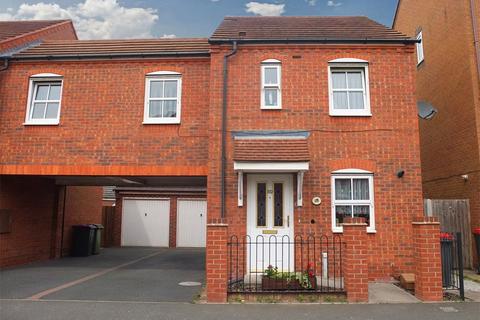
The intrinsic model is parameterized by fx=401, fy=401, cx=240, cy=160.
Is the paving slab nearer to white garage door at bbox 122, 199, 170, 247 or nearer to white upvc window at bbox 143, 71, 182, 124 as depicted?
white upvc window at bbox 143, 71, 182, 124

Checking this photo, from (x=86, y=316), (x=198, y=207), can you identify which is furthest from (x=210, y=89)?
(x=198, y=207)

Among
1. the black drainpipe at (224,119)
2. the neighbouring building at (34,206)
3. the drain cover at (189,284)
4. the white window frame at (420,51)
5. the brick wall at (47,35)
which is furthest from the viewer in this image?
the white window frame at (420,51)

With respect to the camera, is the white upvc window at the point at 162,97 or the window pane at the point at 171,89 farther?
the window pane at the point at 171,89

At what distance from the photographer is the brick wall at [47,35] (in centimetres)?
1139

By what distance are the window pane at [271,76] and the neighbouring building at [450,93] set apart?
5248 millimetres

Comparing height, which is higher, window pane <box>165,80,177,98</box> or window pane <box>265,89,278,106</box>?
window pane <box>165,80,177,98</box>

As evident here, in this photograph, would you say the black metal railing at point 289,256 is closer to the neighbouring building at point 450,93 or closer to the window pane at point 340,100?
the window pane at point 340,100

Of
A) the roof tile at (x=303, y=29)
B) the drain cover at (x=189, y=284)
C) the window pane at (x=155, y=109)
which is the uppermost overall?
the roof tile at (x=303, y=29)

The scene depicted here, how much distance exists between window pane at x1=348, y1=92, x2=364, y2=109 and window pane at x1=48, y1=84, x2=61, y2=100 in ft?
24.5

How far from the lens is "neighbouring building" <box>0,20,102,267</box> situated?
36.1 ft

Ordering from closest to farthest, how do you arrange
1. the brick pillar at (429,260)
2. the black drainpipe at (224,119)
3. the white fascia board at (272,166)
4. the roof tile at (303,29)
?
1. the brick pillar at (429,260)
2. the white fascia board at (272,166)
3. the black drainpipe at (224,119)
4. the roof tile at (303,29)

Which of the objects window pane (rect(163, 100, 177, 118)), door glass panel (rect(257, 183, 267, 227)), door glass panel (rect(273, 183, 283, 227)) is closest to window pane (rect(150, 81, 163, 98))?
window pane (rect(163, 100, 177, 118))

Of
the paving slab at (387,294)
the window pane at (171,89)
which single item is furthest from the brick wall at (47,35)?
the paving slab at (387,294)

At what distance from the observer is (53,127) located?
1015cm
